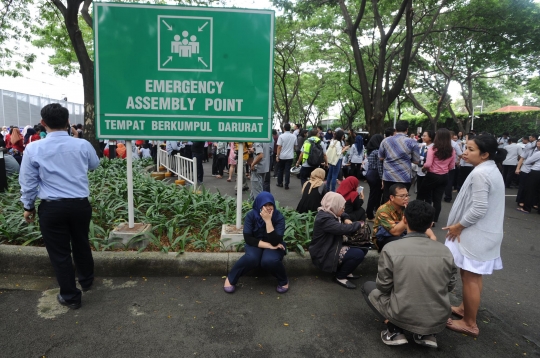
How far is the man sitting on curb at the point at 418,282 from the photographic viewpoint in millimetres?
2570

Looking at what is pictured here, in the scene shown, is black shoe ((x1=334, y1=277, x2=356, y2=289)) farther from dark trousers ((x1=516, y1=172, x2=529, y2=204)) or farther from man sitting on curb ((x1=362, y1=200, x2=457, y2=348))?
dark trousers ((x1=516, y1=172, x2=529, y2=204))

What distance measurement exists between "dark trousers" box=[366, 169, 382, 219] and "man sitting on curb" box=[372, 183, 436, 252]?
2193 mm

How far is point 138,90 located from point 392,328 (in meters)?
3.45

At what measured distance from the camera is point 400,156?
5457 millimetres

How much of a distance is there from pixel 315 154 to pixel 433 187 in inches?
99.7

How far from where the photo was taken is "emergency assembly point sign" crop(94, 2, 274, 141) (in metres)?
3.95

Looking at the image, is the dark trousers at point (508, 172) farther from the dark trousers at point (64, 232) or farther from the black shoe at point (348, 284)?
the dark trousers at point (64, 232)

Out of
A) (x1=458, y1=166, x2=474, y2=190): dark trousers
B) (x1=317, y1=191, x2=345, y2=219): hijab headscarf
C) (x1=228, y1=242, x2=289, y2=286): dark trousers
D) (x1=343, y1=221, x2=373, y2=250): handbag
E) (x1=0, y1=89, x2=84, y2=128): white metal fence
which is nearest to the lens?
(x1=228, y1=242, x2=289, y2=286): dark trousers

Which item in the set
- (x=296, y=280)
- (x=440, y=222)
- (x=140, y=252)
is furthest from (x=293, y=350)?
(x=440, y=222)

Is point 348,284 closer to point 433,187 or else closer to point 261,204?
point 261,204

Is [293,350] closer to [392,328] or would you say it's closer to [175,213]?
[392,328]

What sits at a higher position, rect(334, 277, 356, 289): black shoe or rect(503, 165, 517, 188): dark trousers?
rect(503, 165, 517, 188): dark trousers

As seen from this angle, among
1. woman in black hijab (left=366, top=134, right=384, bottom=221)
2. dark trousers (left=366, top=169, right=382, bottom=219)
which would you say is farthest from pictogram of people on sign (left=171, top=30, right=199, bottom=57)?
dark trousers (left=366, top=169, right=382, bottom=219)

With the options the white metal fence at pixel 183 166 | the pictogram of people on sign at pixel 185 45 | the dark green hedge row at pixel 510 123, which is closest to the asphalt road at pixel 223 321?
the pictogram of people on sign at pixel 185 45
